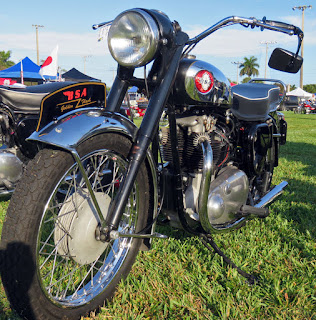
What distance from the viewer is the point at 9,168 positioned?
11.3 ft

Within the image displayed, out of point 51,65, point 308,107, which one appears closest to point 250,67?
point 308,107

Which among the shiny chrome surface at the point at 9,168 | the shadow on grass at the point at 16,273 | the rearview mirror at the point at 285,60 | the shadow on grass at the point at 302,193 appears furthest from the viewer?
the shiny chrome surface at the point at 9,168

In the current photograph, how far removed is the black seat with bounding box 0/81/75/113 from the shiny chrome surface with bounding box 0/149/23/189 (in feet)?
1.57

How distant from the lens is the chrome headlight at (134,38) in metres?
1.74

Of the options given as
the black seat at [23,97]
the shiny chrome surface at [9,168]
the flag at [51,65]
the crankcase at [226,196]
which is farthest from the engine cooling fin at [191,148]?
the flag at [51,65]

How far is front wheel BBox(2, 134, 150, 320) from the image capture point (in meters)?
1.48

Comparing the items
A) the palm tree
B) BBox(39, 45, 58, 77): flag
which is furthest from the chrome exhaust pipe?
the palm tree

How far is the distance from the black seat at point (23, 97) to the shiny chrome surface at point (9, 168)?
48cm

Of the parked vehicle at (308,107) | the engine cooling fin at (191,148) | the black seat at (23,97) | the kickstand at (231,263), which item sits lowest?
the parked vehicle at (308,107)

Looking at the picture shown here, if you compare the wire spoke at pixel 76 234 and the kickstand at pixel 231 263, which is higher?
the wire spoke at pixel 76 234

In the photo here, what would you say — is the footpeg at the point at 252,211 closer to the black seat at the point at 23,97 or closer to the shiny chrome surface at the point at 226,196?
the shiny chrome surface at the point at 226,196

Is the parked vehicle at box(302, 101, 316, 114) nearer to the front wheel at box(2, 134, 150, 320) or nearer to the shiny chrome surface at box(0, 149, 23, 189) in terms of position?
the shiny chrome surface at box(0, 149, 23, 189)

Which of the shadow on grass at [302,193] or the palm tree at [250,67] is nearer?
the shadow on grass at [302,193]

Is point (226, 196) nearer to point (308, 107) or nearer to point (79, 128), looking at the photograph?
point (79, 128)
